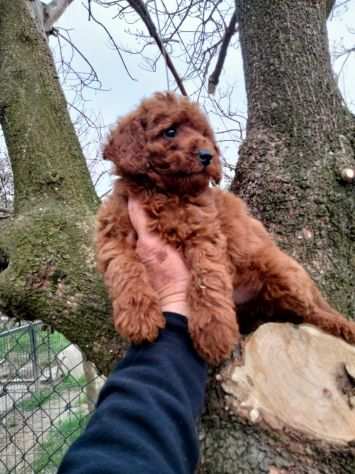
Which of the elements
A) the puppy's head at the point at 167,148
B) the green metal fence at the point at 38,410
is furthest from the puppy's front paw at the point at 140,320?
the green metal fence at the point at 38,410

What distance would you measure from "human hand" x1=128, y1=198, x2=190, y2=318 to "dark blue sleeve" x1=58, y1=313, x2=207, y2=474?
40 cm

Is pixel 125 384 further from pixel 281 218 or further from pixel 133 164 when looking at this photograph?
pixel 281 218

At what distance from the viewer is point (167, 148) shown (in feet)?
7.35

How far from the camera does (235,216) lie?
2.40 meters

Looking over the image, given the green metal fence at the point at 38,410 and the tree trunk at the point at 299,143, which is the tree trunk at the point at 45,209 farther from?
the tree trunk at the point at 299,143

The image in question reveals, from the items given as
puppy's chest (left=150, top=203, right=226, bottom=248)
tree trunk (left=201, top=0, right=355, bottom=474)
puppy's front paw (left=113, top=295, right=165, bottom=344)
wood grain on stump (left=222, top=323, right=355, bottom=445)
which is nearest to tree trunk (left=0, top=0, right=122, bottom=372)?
puppy's front paw (left=113, top=295, right=165, bottom=344)

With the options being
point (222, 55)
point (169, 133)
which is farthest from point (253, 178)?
point (222, 55)

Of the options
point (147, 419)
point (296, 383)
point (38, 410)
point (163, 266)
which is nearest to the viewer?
point (147, 419)

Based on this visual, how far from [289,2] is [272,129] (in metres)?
0.82

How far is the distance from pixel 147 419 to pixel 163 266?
891mm

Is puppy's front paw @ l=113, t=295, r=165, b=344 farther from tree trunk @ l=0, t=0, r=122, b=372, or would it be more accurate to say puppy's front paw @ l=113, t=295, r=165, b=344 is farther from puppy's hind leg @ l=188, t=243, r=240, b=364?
tree trunk @ l=0, t=0, r=122, b=372

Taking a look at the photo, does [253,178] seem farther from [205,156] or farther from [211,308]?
[211,308]

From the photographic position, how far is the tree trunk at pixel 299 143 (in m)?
2.61

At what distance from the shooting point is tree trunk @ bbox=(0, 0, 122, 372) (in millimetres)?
2422
